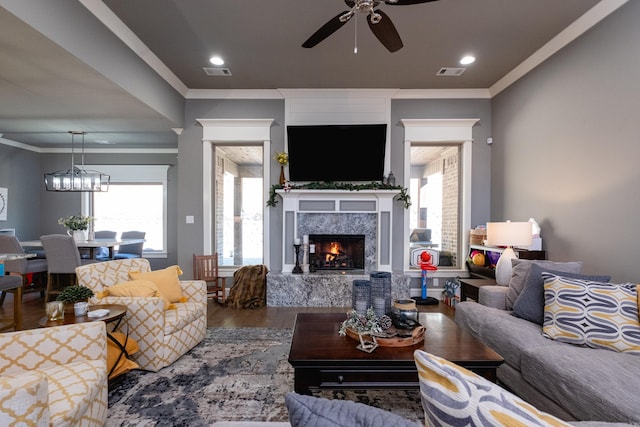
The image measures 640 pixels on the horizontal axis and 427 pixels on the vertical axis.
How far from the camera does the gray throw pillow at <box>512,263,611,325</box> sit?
2187 millimetres

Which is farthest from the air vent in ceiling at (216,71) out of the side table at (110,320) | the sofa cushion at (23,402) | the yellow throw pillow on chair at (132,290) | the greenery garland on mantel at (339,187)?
the sofa cushion at (23,402)

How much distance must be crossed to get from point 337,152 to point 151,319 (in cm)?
311

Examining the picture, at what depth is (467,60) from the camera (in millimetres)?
3633

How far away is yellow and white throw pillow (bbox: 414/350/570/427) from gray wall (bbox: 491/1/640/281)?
2.74 metres

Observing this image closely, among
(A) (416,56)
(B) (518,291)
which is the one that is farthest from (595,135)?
(A) (416,56)

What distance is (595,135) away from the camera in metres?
2.74

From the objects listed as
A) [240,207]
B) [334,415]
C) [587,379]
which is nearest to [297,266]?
[240,207]

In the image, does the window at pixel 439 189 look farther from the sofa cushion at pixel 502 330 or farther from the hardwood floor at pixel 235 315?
the sofa cushion at pixel 502 330

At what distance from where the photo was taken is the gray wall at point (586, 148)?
2436 millimetres

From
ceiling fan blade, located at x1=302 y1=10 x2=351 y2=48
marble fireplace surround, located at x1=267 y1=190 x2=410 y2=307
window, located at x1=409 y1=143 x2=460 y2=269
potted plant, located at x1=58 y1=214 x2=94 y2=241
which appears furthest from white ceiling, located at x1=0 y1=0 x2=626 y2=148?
marble fireplace surround, located at x1=267 y1=190 x2=410 y2=307

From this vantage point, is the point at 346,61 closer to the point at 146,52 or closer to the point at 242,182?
the point at 146,52

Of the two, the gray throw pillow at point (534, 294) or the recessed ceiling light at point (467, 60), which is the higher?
the recessed ceiling light at point (467, 60)

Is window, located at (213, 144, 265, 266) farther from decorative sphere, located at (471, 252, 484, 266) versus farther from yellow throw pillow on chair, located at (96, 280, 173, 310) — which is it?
decorative sphere, located at (471, 252, 484, 266)

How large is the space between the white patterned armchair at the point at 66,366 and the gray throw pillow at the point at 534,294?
2.76m
